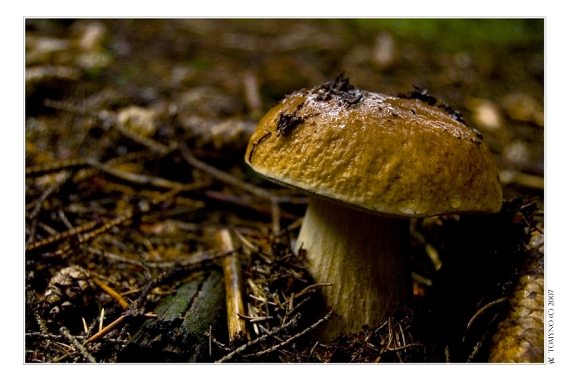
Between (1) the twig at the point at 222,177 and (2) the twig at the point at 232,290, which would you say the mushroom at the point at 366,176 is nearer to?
(2) the twig at the point at 232,290

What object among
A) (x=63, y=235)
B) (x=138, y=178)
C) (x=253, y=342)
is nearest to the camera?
(x=253, y=342)

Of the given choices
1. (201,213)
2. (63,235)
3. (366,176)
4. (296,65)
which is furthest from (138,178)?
(296,65)

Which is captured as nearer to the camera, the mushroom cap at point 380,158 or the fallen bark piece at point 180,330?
the mushroom cap at point 380,158

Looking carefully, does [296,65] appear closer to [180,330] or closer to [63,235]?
[63,235]

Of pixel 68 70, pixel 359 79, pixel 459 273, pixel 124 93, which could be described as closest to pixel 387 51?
pixel 359 79

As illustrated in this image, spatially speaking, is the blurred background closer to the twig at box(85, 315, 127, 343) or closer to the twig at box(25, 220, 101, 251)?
the twig at box(25, 220, 101, 251)

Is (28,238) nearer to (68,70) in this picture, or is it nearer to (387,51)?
(68,70)

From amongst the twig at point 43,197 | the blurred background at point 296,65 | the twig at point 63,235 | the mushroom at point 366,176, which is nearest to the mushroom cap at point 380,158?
the mushroom at point 366,176

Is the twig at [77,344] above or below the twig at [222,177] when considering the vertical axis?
below

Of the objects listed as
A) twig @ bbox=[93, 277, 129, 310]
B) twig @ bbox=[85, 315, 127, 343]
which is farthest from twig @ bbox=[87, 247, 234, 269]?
twig @ bbox=[85, 315, 127, 343]
